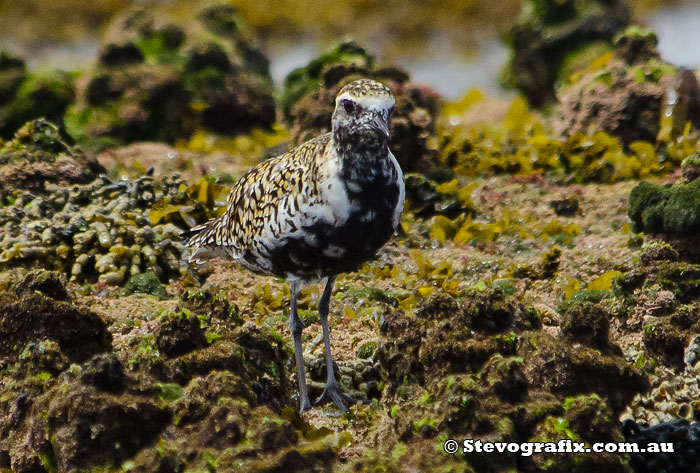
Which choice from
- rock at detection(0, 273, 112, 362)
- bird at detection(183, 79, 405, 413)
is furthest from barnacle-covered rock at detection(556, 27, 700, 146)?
rock at detection(0, 273, 112, 362)

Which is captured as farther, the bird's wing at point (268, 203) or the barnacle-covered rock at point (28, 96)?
the barnacle-covered rock at point (28, 96)

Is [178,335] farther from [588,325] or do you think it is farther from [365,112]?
[588,325]

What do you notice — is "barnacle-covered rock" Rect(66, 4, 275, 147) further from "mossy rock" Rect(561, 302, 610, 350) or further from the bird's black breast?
"mossy rock" Rect(561, 302, 610, 350)

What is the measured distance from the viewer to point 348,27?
2575 centimetres

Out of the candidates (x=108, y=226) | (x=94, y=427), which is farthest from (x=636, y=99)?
(x=94, y=427)

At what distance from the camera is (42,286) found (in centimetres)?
600

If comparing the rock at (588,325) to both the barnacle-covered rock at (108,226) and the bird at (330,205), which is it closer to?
the bird at (330,205)

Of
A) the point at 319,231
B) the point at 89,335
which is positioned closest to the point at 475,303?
the point at 319,231

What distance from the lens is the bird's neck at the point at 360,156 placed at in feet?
18.1

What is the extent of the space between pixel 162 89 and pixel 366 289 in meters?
5.93

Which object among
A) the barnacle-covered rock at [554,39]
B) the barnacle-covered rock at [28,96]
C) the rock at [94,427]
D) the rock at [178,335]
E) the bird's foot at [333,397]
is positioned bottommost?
the rock at [94,427]

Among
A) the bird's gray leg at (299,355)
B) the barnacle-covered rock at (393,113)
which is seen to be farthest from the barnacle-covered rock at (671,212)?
the bird's gray leg at (299,355)

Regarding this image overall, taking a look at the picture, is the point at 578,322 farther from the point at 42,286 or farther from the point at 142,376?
the point at 42,286

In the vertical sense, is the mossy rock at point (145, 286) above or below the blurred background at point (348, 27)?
below
